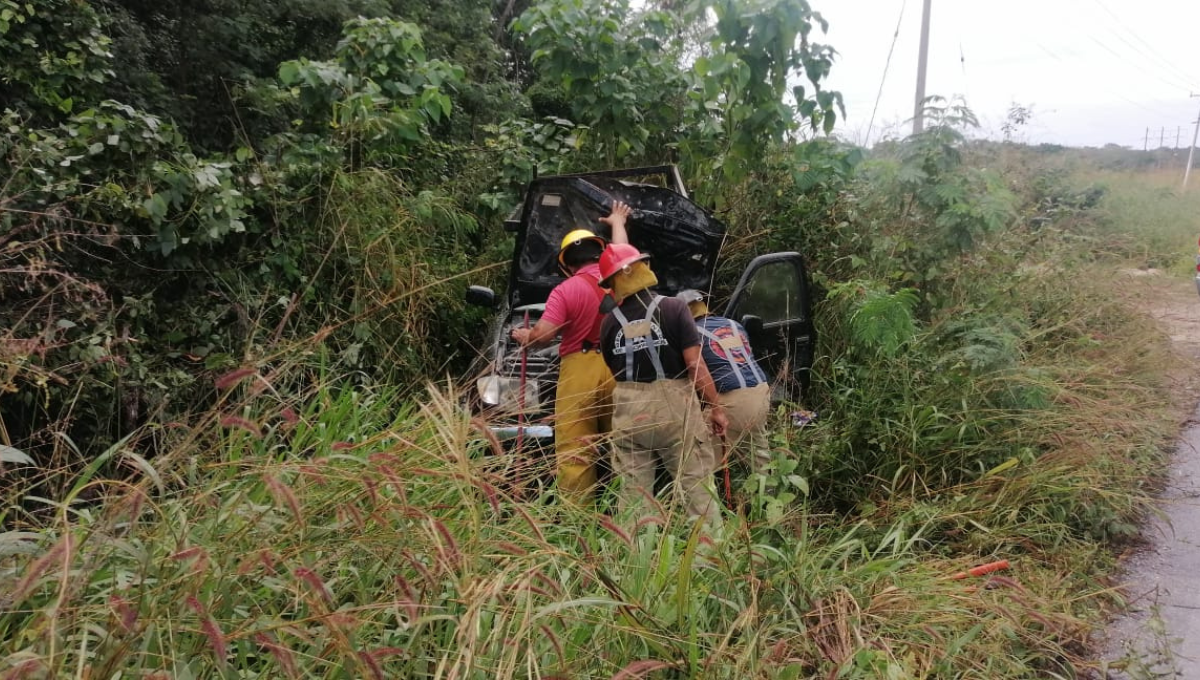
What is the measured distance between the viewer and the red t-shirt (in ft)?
13.6

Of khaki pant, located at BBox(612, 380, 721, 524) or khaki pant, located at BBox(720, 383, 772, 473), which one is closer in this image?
khaki pant, located at BBox(612, 380, 721, 524)

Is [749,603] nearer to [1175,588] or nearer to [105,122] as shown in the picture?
[1175,588]

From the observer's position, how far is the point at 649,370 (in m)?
3.79

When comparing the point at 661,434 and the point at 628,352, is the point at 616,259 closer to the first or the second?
the point at 628,352

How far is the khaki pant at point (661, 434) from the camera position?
12.3ft

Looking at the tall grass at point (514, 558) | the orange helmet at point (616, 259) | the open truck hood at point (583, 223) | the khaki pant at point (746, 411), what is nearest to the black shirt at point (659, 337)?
the orange helmet at point (616, 259)

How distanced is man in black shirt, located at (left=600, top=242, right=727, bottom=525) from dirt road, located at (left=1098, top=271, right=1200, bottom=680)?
1817 mm

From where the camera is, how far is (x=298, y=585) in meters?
2.06

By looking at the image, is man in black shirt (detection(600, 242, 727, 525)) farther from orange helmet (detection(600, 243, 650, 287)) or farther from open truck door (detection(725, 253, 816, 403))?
open truck door (detection(725, 253, 816, 403))

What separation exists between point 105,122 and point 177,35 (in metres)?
6.62

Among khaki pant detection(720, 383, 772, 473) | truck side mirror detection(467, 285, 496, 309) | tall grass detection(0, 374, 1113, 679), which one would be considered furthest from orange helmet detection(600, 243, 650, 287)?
truck side mirror detection(467, 285, 496, 309)

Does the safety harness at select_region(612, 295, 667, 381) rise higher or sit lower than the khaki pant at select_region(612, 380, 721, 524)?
higher

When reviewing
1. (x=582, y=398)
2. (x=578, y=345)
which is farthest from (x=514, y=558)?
(x=578, y=345)

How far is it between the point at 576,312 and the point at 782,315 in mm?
1876
